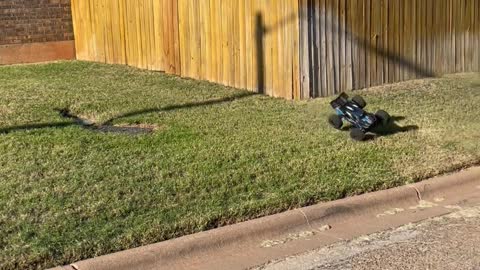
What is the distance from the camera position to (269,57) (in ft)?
35.3

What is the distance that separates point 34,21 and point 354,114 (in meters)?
→ 8.31

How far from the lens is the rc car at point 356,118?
8336 mm

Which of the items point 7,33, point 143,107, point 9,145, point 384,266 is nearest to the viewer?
point 384,266

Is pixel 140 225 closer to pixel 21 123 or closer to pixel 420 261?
pixel 420 261

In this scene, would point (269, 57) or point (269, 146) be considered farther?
point (269, 57)

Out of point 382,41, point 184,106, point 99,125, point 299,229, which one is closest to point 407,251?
point 299,229

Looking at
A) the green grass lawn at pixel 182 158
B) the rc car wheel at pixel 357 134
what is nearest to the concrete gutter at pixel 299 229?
the green grass lawn at pixel 182 158

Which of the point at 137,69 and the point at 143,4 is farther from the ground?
the point at 143,4

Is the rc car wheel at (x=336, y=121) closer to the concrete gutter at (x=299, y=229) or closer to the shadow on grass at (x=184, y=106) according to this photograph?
the concrete gutter at (x=299, y=229)

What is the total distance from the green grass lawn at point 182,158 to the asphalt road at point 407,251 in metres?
0.71

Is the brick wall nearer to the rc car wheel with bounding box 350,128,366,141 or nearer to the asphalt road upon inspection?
the rc car wheel with bounding box 350,128,366,141

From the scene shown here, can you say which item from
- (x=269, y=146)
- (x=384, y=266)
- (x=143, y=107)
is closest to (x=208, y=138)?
(x=269, y=146)

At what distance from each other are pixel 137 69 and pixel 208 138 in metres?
5.57

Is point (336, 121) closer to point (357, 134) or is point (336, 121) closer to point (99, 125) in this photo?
point (357, 134)
